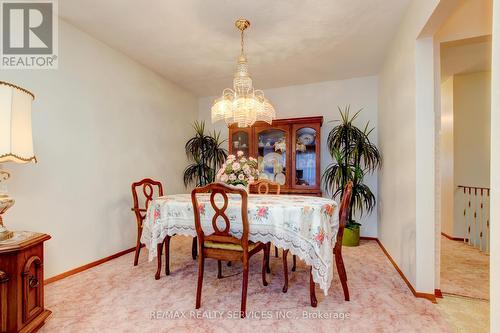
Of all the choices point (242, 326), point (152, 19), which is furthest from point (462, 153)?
point (152, 19)

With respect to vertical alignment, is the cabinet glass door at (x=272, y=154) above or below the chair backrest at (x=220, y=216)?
above

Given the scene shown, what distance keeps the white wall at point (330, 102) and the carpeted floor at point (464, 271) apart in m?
0.97

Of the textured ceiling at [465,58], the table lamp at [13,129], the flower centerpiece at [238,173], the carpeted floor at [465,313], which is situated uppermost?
the textured ceiling at [465,58]

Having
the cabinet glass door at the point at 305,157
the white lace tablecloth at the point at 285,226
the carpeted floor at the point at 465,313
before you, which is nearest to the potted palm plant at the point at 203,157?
the cabinet glass door at the point at 305,157

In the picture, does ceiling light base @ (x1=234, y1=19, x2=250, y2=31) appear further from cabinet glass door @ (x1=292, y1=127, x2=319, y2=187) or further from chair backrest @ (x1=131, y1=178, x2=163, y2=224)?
chair backrest @ (x1=131, y1=178, x2=163, y2=224)

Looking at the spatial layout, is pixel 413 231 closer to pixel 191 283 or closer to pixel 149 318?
pixel 191 283

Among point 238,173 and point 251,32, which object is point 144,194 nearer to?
point 238,173

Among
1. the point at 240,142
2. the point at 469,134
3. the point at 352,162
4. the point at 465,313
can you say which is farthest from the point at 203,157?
the point at 469,134

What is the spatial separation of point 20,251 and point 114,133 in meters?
1.85

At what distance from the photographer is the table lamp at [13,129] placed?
57.7 inches

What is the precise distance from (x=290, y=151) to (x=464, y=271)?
242 cm

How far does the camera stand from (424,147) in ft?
6.66

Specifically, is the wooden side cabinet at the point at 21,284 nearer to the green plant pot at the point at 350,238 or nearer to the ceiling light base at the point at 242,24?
the ceiling light base at the point at 242,24

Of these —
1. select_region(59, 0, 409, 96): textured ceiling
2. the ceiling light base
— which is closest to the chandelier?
the ceiling light base
